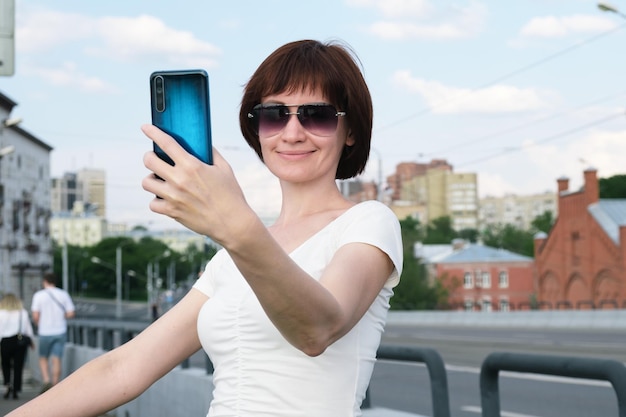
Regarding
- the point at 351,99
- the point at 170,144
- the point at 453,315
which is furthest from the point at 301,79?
the point at 453,315

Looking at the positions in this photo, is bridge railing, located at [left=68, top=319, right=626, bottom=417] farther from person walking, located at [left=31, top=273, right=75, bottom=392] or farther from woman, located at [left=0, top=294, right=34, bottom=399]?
woman, located at [left=0, top=294, right=34, bottom=399]

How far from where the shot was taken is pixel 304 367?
2.17 metres

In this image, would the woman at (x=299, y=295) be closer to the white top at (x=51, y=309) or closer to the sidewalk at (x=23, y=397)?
the sidewalk at (x=23, y=397)

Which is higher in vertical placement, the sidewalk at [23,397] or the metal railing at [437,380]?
the metal railing at [437,380]

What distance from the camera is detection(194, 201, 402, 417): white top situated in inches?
85.4

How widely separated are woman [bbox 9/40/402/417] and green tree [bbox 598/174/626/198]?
10876 centimetres

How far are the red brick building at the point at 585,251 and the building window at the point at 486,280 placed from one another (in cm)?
3138

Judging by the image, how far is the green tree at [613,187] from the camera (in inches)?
4237

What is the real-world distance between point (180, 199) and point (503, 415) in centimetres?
464

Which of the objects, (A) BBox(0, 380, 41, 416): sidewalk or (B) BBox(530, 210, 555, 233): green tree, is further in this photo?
(B) BBox(530, 210, 555, 233): green tree

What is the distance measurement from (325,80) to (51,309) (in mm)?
15171

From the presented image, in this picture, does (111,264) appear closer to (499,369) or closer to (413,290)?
(413,290)

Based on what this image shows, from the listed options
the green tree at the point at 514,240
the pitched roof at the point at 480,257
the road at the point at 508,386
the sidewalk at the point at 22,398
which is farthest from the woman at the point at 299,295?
the green tree at the point at 514,240

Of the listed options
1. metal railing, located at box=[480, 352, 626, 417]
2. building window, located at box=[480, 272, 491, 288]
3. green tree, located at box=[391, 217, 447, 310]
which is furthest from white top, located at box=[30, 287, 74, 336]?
building window, located at box=[480, 272, 491, 288]
